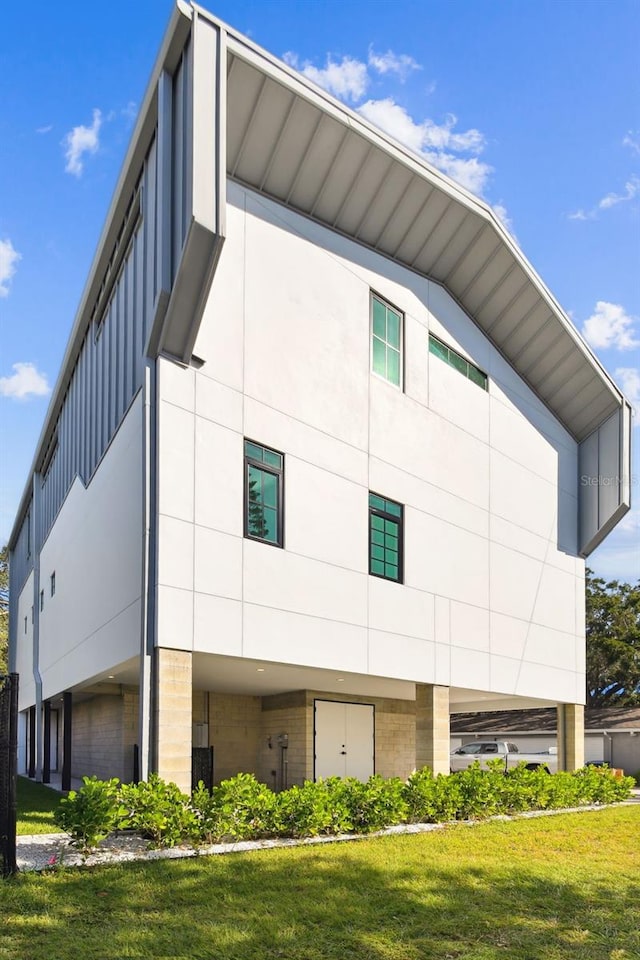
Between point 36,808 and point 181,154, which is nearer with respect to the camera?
point 181,154

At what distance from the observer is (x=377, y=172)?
709 inches

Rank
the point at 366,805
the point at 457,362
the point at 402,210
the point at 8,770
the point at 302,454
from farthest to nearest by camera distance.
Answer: the point at 457,362
the point at 402,210
the point at 302,454
the point at 366,805
the point at 8,770

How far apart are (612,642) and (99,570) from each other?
36051mm

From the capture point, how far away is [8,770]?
966 cm

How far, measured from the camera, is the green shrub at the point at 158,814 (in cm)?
1196

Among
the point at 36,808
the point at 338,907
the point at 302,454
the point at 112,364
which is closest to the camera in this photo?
the point at 338,907

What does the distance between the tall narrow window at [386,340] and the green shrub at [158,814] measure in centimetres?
1012

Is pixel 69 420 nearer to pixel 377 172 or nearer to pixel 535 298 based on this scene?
pixel 377 172

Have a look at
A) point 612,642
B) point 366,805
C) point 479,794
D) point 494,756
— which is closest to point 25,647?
point 494,756

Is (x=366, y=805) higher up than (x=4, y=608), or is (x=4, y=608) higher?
(x=4, y=608)

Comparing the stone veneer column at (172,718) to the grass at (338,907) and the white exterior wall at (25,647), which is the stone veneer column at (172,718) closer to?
the grass at (338,907)

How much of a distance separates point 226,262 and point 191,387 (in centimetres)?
256

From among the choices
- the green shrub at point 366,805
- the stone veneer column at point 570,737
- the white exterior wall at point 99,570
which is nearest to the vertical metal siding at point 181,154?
the white exterior wall at point 99,570

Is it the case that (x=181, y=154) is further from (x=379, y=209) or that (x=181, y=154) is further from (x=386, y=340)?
(x=386, y=340)
